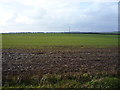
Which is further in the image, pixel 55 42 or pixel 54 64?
pixel 55 42

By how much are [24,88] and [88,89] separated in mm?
2808

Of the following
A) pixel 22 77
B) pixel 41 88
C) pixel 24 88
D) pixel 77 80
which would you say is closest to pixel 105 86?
pixel 77 80

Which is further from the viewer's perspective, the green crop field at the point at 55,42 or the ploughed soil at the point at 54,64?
the green crop field at the point at 55,42

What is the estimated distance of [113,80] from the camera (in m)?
9.34

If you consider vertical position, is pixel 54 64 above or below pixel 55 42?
below

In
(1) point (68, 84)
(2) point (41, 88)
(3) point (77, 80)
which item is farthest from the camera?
(3) point (77, 80)

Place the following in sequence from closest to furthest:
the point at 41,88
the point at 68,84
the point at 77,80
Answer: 1. the point at 41,88
2. the point at 68,84
3. the point at 77,80

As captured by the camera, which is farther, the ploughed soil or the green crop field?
the green crop field

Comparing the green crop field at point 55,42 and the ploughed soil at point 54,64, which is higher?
the green crop field at point 55,42

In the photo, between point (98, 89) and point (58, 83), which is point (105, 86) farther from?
point (58, 83)

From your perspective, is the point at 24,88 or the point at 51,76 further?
the point at 51,76

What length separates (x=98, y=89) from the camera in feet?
28.2

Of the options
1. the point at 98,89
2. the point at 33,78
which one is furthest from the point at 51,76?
the point at 98,89

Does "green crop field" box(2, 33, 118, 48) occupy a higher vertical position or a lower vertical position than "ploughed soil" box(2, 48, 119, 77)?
higher
